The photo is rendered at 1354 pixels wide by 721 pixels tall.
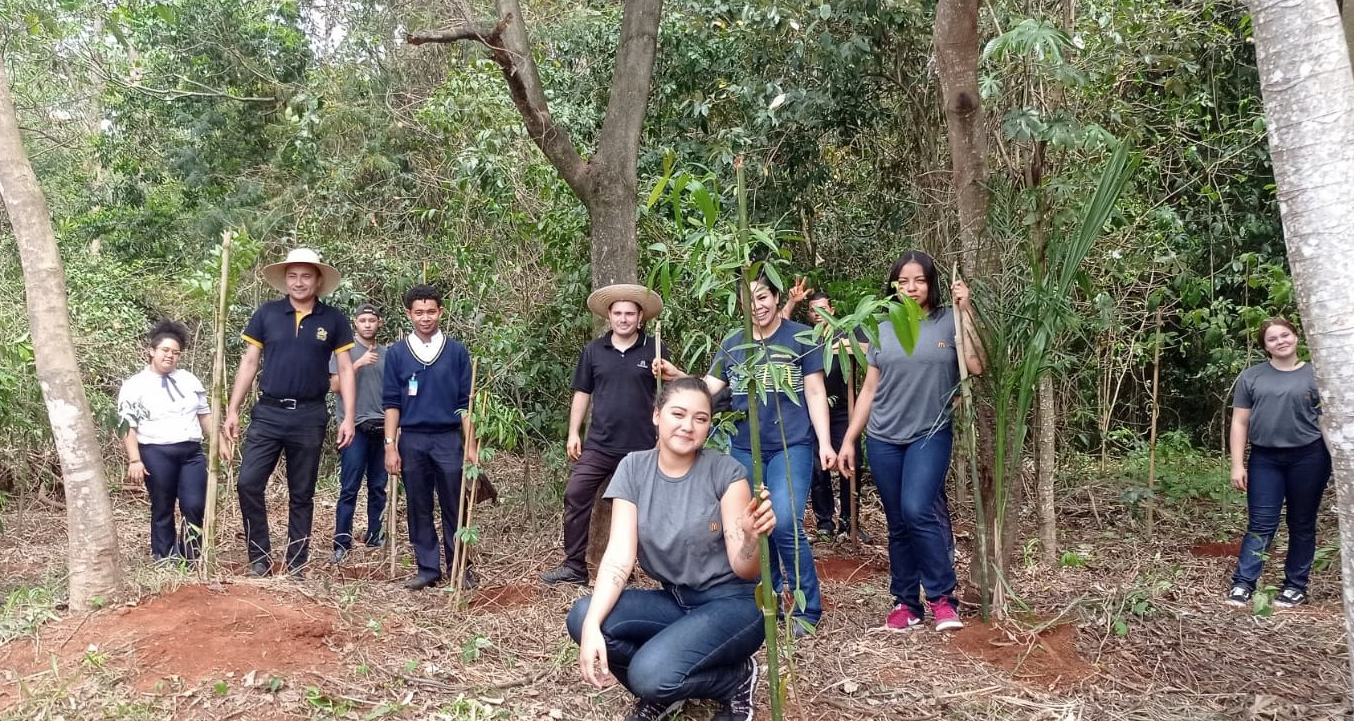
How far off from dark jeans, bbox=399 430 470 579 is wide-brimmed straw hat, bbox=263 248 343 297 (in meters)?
0.93

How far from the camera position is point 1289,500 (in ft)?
16.4

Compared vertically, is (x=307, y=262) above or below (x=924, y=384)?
above

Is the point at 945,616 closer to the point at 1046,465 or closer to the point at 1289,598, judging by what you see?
the point at 1046,465

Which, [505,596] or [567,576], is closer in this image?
[505,596]

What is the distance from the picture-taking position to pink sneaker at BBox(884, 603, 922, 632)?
429cm

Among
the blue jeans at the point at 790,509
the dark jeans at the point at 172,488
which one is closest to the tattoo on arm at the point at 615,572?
the blue jeans at the point at 790,509

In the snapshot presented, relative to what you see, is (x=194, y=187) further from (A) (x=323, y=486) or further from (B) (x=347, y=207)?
(A) (x=323, y=486)


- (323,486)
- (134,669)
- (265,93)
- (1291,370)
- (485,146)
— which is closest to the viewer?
(134,669)

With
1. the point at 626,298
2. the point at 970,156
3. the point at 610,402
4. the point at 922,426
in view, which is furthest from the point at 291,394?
the point at 970,156

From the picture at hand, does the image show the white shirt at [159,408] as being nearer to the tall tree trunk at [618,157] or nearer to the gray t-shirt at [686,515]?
the tall tree trunk at [618,157]

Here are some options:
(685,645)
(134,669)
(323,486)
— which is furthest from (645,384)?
(323,486)

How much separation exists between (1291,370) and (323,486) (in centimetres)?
723

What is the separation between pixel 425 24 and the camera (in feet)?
30.5

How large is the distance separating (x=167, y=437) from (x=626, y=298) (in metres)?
2.55
